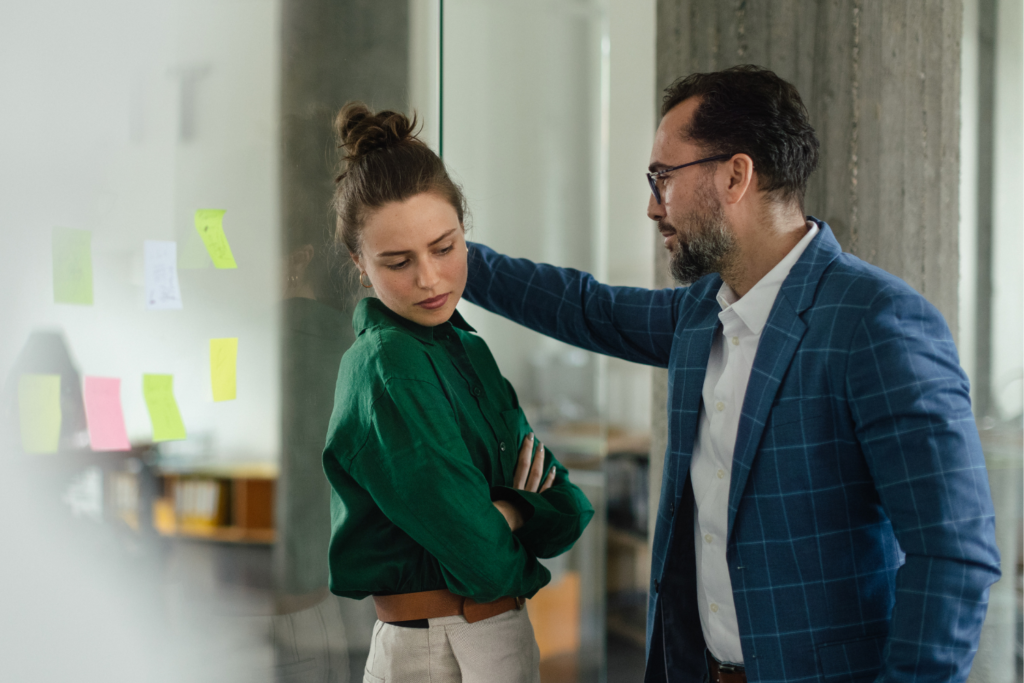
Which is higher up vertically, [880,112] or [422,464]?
[880,112]

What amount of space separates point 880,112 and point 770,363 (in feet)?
3.36

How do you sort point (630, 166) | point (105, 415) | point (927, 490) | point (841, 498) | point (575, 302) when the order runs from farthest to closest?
1. point (630, 166)
2. point (575, 302)
3. point (105, 415)
4. point (841, 498)
5. point (927, 490)

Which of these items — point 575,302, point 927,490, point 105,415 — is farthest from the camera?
point 575,302

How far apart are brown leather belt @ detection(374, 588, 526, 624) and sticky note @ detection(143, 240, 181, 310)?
67cm

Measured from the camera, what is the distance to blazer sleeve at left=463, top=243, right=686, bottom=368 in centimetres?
159

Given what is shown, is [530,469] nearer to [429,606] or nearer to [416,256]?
[429,606]

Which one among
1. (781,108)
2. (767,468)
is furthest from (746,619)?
(781,108)

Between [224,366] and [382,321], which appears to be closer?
[382,321]

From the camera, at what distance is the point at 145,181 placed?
1370 millimetres

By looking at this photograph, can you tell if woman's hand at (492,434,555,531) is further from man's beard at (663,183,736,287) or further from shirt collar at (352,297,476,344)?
man's beard at (663,183,736,287)

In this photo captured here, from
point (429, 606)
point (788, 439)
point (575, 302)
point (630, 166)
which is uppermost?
point (630, 166)

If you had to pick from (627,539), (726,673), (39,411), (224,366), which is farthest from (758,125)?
(627,539)

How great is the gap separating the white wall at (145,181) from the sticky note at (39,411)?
0.05 meters

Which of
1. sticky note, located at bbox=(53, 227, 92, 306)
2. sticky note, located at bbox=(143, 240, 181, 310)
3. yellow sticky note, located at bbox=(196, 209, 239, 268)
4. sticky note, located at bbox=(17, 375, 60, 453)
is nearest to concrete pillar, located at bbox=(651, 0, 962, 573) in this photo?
yellow sticky note, located at bbox=(196, 209, 239, 268)
